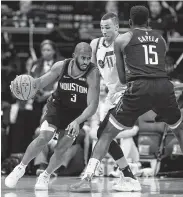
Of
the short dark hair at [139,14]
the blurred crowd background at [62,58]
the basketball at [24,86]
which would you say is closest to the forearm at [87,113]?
the basketball at [24,86]

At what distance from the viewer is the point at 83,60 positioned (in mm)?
5926

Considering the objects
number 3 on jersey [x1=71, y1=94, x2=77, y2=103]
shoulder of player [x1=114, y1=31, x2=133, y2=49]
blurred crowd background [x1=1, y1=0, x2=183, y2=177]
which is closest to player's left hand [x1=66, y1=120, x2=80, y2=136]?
number 3 on jersey [x1=71, y1=94, x2=77, y2=103]

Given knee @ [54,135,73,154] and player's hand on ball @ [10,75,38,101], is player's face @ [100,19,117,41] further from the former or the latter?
knee @ [54,135,73,154]

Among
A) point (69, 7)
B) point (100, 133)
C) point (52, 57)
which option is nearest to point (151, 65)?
point (100, 133)

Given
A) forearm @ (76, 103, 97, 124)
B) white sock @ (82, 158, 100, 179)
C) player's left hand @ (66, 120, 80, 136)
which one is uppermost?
forearm @ (76, 103, 97, 124)

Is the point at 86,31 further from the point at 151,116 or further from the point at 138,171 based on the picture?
the point at 138,171

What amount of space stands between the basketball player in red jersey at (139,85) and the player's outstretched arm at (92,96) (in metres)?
0.45

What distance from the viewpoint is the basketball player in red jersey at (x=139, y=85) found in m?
5.30

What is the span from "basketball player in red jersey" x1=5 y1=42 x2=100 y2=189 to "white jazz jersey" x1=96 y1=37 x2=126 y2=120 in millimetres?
209

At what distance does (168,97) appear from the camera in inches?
210

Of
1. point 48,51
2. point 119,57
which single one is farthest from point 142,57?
point 48,51

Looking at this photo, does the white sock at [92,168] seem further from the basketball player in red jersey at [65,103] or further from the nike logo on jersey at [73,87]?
the nike logo on jersey at [73,87]

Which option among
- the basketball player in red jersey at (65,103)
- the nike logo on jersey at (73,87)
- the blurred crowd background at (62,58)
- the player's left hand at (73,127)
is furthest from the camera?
the blurred crowd background at (62,58)

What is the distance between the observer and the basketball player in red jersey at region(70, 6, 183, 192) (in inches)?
209
